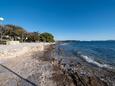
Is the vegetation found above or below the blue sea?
above

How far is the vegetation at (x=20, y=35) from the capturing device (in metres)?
63.8

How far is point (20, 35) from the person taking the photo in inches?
2756

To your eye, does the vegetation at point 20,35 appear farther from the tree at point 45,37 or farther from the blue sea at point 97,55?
the blue sea at point 97,55

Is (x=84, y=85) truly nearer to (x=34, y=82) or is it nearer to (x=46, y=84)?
(x=46, y=84)

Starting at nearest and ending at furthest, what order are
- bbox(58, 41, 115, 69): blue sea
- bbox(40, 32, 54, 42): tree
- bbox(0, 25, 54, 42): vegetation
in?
bbox(58, 41, 115, 69): blue sea → bbox(0, 25, 54, 42): vegetation → bbox(40, 32, 54, 42): tree

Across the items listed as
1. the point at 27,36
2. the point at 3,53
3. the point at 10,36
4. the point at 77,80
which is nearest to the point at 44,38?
the point at 27,36

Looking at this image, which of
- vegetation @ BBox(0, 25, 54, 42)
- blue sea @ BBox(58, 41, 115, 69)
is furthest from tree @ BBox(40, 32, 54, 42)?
blue sea @ BBox(58, 41, 115, 69)

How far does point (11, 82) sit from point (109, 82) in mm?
5640

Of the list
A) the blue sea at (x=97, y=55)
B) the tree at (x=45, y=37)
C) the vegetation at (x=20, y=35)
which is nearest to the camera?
the blue sea at (x=97, y=55)

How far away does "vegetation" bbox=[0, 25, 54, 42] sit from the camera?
63.8 meters

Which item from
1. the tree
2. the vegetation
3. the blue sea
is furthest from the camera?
the tree

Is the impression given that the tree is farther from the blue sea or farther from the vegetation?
the blue sea

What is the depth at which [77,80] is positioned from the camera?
878cm

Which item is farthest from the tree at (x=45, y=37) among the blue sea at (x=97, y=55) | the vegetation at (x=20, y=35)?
the blue sea at (x=97, y=55)
